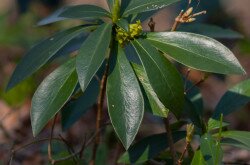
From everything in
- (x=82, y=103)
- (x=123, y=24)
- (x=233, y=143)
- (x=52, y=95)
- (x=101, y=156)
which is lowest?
(x=101, y=156)

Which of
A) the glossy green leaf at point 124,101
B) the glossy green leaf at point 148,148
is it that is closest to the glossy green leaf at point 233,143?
the glossy green leaf at point 148,148

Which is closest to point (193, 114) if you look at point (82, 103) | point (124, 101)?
point (124, 101)

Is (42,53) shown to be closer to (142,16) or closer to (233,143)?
(142,16)

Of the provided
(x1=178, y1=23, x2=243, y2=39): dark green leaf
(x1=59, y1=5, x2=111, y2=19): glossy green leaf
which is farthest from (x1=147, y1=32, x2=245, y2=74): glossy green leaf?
(x1=178, y1=23, x2=243, y2=39): dark green leaf

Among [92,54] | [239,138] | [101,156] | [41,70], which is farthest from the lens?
[41,70]

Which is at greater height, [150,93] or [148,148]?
[150,93]
